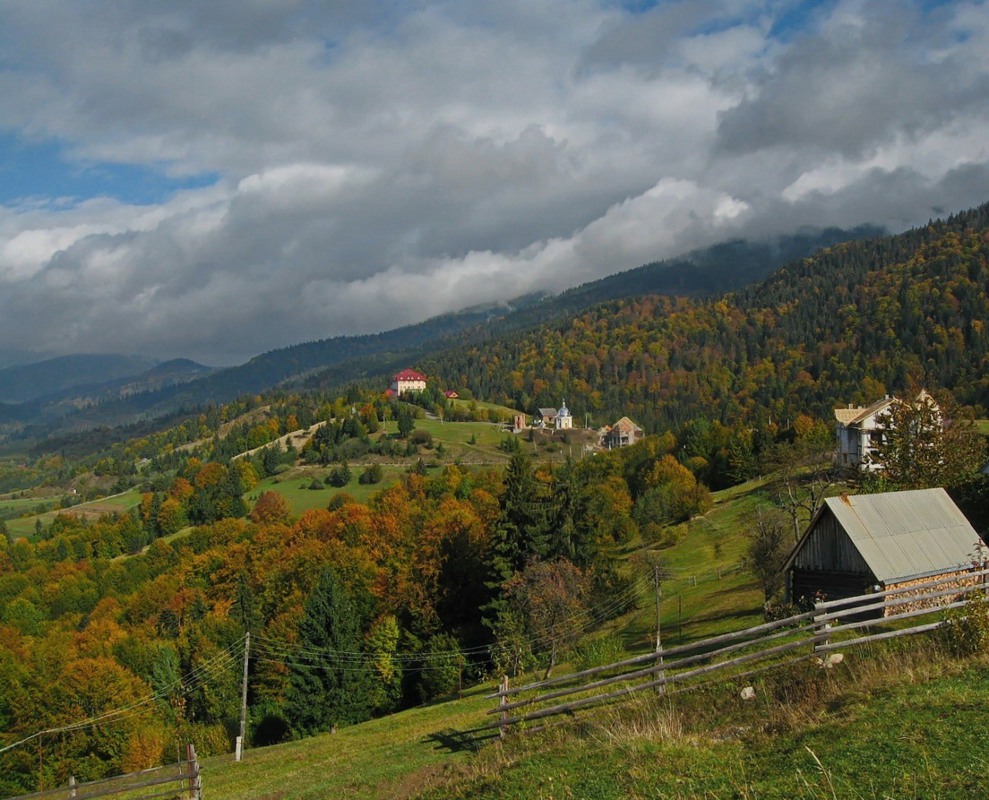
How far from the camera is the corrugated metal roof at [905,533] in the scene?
25781mm

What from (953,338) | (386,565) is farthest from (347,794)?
(953,338)

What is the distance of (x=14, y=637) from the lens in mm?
80500

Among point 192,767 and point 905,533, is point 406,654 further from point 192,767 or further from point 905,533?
point 905,533

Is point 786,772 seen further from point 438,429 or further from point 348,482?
point 438,429

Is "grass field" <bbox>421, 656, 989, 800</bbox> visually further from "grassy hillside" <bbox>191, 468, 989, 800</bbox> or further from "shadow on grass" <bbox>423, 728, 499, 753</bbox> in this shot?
"shadow on grass" <bbox>423, 728, 499, 753</bbox>

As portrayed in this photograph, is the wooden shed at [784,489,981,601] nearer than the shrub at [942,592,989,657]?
No

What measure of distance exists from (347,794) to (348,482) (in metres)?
133

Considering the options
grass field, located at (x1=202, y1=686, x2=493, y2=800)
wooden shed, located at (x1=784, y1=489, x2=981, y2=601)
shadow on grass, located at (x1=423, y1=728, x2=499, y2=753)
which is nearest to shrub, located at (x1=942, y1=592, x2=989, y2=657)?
shadow on grass, located at (x1=423, y1=728, x2=499, y2=753)

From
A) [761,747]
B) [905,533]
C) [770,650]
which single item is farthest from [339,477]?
[761,747]

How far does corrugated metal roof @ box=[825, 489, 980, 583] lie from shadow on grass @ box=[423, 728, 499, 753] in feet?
46.7

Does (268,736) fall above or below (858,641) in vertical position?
below

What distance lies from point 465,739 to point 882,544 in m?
16.0

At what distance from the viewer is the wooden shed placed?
84.7 ft

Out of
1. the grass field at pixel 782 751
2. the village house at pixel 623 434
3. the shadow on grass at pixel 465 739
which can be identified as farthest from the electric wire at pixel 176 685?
the village house at pixel 623 434
